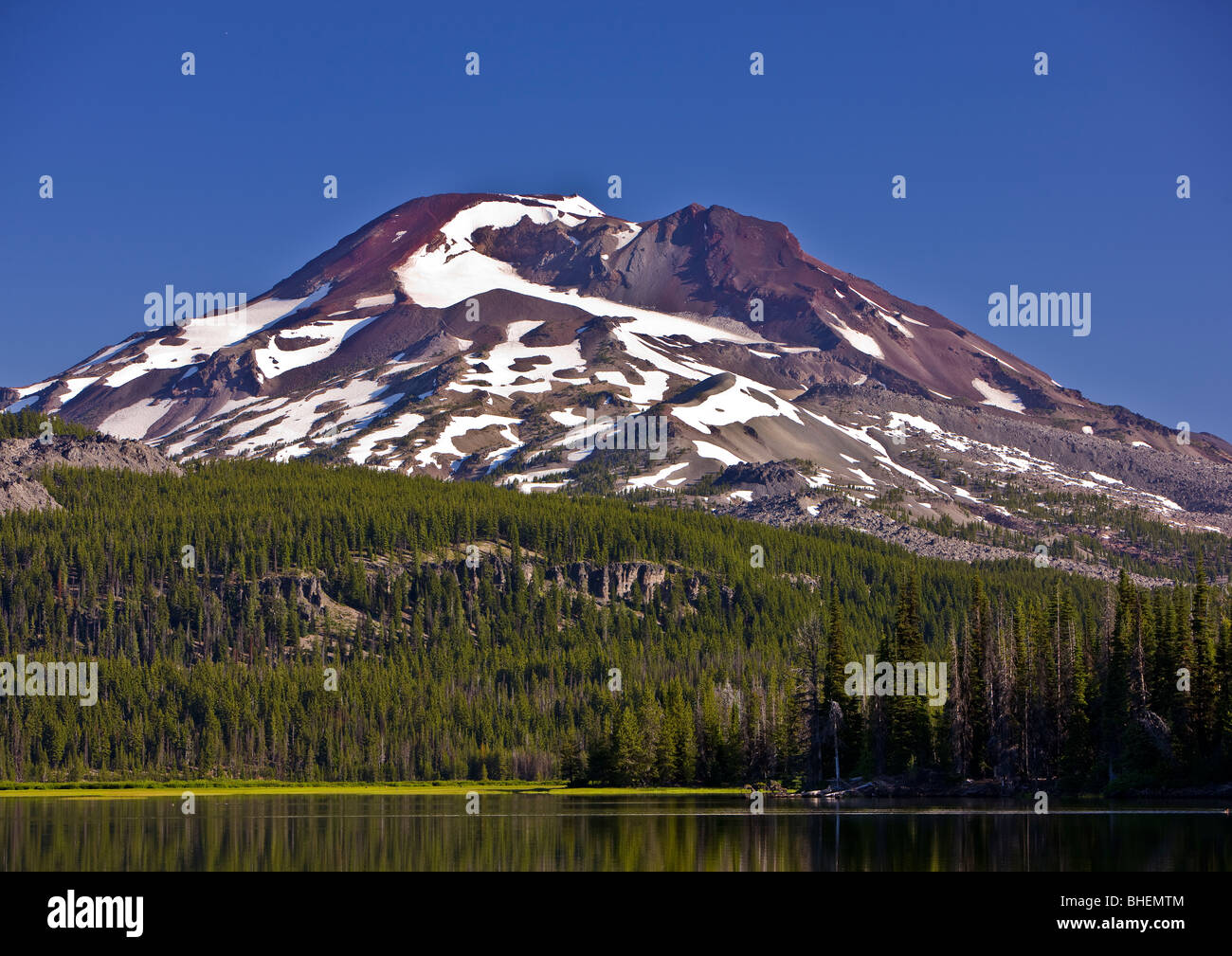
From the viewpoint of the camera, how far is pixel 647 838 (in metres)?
78.2

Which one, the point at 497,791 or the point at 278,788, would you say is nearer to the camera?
the point at 497,791

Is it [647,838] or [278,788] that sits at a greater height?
[647,838]

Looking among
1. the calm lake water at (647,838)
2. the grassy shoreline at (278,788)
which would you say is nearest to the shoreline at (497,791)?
the grassy shoreline at (278,788)

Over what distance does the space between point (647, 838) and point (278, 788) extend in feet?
335

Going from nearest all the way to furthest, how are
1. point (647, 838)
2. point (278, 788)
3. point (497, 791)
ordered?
point (647, 838), point (497, 791), point (278, 788)

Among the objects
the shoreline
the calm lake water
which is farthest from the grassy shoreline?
the calm lake water

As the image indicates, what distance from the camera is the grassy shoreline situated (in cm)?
15175

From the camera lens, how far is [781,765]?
133m

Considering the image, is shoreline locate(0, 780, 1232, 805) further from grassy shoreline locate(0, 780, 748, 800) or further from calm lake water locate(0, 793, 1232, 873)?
calm lake water locate(0, 793, 1232, 873)

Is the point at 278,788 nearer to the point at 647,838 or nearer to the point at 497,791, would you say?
the point at 497,791

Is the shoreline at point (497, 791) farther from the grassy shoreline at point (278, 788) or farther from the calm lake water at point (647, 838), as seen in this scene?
the calm lake water at point (647, 838)

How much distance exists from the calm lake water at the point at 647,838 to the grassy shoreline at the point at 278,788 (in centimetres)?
3702

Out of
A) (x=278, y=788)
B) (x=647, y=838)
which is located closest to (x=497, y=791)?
(x=278, y=788)
